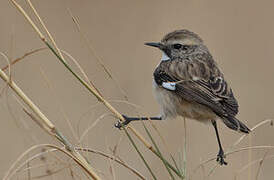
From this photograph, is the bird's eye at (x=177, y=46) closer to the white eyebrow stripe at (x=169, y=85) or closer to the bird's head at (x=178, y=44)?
the bird's head at (x=178, y=44)

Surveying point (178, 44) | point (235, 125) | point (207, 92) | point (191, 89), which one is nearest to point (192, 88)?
point (191, 89)

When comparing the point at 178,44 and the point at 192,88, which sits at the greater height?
the point at 178,44

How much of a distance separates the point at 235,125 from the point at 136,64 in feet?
11.6

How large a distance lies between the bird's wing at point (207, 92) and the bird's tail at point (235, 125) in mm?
52

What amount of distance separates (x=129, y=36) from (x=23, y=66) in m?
1.74

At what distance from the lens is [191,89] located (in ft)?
16.6

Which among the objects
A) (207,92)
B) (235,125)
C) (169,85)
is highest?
(169,85)

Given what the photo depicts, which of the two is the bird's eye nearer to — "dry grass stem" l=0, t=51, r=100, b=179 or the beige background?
the beige background

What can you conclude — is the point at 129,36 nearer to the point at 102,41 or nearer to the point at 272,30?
the point at 102,41

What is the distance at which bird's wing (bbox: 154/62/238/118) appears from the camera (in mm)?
4898

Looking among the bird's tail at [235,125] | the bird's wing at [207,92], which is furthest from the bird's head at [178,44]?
the bird's tail at [235,125]

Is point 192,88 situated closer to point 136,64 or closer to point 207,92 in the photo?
point 207,92

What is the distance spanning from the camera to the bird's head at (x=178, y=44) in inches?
228

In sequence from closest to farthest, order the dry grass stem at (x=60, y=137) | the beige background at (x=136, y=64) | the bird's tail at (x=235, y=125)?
the dry grass stem at (x=60, y=137) → the bird's tail at (x=235, y=125) → the beige background at (x=136, y=64)
